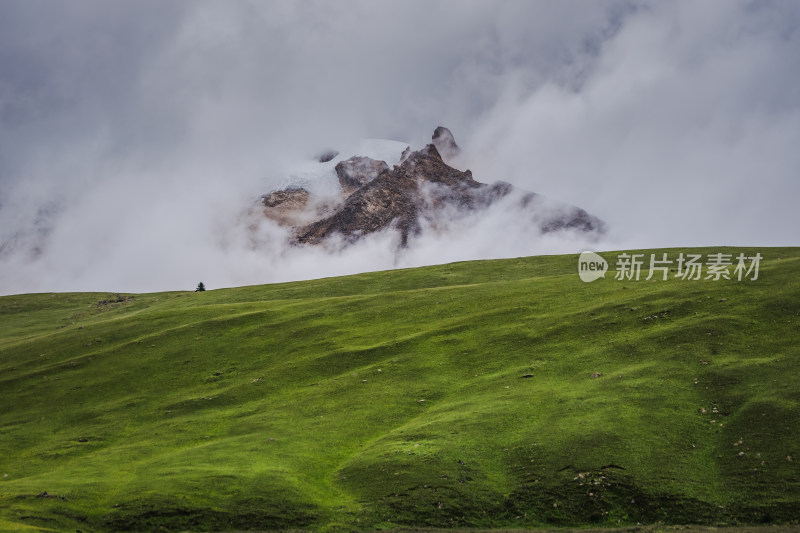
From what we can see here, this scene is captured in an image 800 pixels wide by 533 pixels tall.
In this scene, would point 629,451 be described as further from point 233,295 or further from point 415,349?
point 233,295

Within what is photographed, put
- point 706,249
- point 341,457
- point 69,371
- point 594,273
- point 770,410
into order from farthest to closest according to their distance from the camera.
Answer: point 706,249, point 594,273, point 69,371, point 341,457, point 770,410

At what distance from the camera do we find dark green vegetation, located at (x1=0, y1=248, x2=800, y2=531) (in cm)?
3225

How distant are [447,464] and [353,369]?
22.4 metres

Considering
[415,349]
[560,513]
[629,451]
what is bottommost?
[560,513]

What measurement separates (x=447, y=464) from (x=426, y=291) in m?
47.1

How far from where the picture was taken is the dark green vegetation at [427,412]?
3225cm

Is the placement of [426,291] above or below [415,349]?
above

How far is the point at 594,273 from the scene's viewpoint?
79.5 meters

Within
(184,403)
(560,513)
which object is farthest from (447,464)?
(184,403)

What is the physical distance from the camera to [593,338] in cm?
5425

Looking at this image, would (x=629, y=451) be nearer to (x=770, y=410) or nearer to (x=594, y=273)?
(x=770, y=410)

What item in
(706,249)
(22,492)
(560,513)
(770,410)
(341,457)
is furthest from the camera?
(706,249)

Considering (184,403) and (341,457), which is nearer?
(341,457)

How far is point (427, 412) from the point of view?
45.5m
